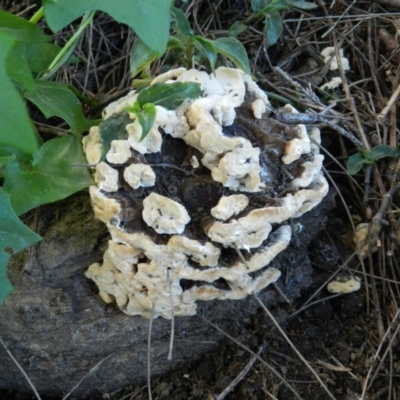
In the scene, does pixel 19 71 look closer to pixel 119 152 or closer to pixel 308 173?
pixel 119 152

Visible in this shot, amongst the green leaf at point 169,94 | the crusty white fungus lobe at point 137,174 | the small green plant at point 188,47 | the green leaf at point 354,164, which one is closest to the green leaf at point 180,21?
the small green plant at point 188,47

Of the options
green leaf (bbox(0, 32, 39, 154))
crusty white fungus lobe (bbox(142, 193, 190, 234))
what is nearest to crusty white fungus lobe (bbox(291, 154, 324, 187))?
crusty white fungus lobe (bbox(142, 193, 190, 234))

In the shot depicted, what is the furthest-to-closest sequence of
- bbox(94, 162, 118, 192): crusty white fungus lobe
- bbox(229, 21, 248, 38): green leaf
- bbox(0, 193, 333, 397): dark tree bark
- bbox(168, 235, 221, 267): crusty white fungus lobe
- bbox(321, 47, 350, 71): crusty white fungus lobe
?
bbox(321, 47, 350, 71): crusty white fungus lobe
bbox(229, 21, 248, 38): green leaf
bbox(0, 193, 333, 397): dark tree bark
bbox(94, 162, 118, 192): crusty white fungus lobe
bbox(168, 235, 221, 267): crusty white fungus lobe

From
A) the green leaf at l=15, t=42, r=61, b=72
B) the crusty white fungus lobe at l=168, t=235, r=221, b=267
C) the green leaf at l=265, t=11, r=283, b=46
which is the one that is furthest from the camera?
the green leaf at l=265, t=11, r=283, b=46

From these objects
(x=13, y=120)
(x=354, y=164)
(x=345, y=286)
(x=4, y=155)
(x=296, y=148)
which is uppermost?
(x=13, y=120)

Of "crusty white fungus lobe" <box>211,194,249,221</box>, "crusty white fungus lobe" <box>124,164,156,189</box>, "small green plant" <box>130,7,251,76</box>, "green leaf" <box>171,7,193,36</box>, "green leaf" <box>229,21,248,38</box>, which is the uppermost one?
"green leaf" <box>171,7,193,36</box>

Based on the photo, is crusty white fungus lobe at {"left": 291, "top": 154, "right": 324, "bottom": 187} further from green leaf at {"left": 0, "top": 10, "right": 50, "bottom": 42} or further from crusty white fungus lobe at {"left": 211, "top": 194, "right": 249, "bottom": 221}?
green leaf at {"left": 0, "top": 10, "right": 50, "bottom": 42}

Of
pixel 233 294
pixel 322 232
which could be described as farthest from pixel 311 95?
pixel 233 294

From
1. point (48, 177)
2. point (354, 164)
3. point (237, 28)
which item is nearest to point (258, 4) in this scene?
point (237, 28)
